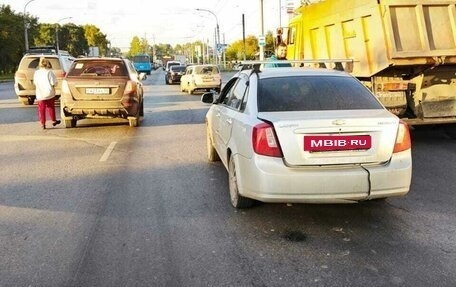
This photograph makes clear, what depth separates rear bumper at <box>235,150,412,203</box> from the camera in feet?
15.1

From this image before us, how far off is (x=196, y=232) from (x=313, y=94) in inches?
75.3

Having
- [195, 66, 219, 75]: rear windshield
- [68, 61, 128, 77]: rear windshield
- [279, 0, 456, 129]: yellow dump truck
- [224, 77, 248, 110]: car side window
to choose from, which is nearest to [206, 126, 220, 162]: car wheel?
[224, 77, 248, 110]: car side window

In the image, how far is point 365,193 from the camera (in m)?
4.63

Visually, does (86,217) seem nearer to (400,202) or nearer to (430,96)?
(400,202)

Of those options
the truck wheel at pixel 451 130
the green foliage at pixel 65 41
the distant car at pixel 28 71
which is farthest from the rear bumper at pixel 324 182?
the distant car at pixel 28 71

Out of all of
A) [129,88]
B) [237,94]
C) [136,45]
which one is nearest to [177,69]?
[129,88]

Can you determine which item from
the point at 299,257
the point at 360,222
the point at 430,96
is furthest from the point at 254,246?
the point at 430,96

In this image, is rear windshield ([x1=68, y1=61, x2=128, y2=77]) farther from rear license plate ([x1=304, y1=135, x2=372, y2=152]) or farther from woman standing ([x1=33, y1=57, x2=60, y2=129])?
rear license plate ([x1=304, y1=135, x2=372, y2=152])

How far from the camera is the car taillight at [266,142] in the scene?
15.4 ft

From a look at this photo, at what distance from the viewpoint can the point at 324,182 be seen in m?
4.58

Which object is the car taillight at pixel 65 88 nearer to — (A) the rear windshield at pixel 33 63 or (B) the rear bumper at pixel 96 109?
(B) the rear bumper at pixel 96 109

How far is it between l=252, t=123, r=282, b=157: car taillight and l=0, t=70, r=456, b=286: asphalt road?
752 millimetres

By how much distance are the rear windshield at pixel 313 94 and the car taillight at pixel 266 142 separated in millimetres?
460

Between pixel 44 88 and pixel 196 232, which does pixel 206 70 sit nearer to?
pixel 44 88
